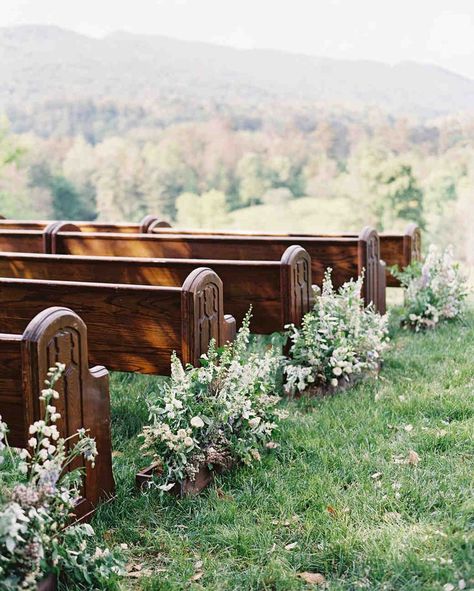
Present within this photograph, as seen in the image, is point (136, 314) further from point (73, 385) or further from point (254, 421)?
point (73, 385)

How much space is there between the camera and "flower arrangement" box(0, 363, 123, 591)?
2193mm

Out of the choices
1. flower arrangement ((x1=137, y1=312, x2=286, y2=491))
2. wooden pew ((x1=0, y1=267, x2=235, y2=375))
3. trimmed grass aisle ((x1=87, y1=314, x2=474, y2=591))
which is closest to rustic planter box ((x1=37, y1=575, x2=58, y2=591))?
trimmed grass aisle ((x1=87, y1=314, x2=474, y2=591))

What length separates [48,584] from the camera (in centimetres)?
241

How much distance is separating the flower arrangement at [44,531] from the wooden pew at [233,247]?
2.81 m

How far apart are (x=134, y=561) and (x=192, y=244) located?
2.99 metres

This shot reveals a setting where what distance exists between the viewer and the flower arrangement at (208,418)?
3166mm

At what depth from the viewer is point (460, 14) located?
89.6ft

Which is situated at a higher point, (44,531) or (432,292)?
(432,292)

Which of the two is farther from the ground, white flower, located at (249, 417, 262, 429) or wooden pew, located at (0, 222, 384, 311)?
wooden pew, located at (0, 222, 384, 311)

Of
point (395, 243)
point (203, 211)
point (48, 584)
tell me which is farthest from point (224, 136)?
point (48, 584)

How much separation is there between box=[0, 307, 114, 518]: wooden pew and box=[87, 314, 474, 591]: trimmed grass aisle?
285mm

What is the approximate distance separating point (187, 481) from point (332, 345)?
1.54 meters

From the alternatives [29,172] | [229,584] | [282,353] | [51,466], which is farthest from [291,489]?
[29,172]

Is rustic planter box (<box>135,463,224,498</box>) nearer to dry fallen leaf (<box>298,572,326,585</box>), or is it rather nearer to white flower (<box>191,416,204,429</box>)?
white flower (<box>191,416,204,429</box>)
